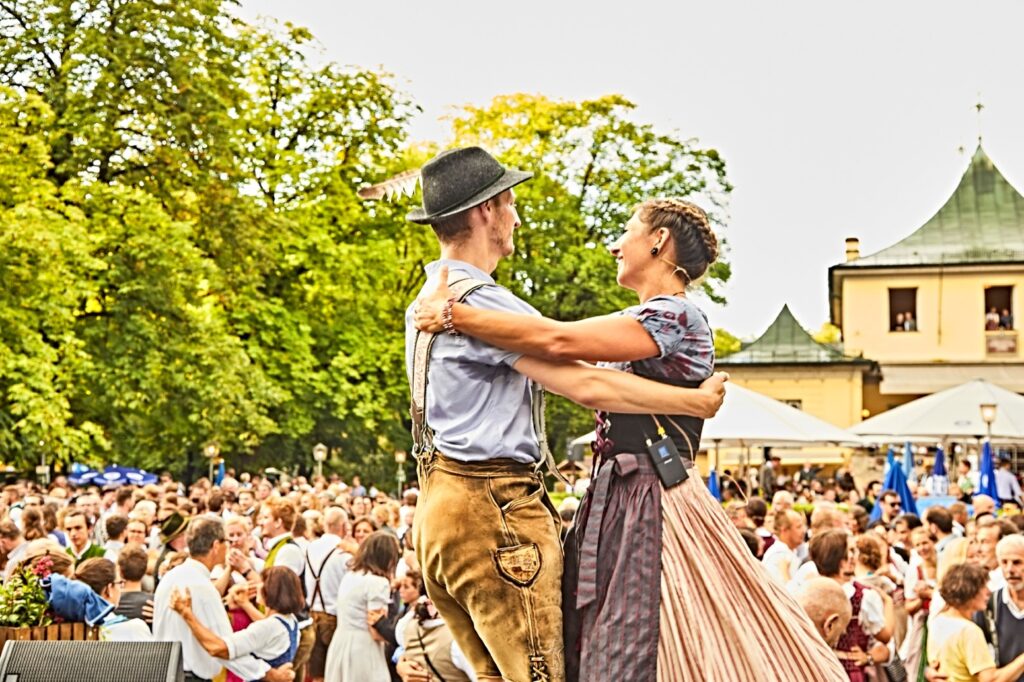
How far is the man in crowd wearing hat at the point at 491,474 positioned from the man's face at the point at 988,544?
5.97 m

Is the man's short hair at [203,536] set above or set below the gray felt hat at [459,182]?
below

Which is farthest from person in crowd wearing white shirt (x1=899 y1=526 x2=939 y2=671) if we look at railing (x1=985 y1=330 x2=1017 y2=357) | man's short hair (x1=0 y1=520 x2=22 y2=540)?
railing (x1=985 y1=330 x2=1017 y2=357)

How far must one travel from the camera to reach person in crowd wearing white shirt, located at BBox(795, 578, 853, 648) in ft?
21.6

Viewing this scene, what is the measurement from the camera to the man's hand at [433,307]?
154 inches

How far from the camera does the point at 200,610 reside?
8047 millimetres

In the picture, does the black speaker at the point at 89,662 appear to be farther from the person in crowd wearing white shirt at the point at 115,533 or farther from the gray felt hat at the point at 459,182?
the person in crowd wearing white shirt at the point at 115,533

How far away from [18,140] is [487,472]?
20.2 metres

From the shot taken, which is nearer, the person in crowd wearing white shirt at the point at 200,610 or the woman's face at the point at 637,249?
the woman's face at the point at 637,249

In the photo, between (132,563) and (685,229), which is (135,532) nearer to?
(132,563)

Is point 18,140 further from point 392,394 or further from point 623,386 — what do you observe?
point 623,386

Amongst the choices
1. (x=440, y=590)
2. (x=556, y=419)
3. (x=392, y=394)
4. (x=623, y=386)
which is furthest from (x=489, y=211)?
(x=556, y=419)

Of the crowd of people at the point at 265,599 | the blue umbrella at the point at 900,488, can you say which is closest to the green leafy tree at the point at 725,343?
the blue umbrella at the point at 900,488

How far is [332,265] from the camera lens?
3203 cm

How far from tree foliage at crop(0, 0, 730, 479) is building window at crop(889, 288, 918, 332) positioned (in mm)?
14695
